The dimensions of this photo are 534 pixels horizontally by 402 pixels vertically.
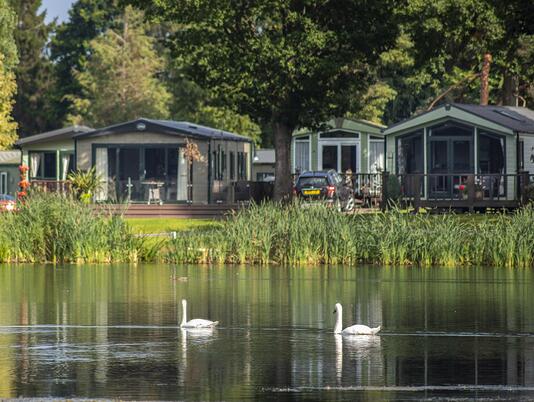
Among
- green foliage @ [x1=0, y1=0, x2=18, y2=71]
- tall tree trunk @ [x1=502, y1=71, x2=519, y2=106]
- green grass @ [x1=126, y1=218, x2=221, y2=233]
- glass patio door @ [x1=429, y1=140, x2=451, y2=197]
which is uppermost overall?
green foliage @ [x1=0, y1=0, x2=18, y2=71]

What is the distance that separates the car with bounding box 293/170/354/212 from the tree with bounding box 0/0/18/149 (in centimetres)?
3366

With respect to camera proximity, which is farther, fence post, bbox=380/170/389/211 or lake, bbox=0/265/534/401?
fence post, bbox=380/170/389/211

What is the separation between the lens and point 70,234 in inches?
1689

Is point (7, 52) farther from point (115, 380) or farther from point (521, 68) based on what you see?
point (115, 380)

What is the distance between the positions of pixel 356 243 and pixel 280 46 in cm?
1981

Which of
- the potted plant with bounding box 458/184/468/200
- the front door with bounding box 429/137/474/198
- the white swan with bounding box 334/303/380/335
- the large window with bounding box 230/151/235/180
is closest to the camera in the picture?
the white swan with bounding box 334/303/380/335

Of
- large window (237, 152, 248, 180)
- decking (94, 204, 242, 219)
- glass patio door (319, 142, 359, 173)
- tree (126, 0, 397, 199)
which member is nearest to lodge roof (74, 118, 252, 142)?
decking (94, 204, 242, 219)

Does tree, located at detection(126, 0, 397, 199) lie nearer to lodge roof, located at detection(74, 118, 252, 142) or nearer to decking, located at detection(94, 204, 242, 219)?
decking, located at detection(94, 204, 242, 219)

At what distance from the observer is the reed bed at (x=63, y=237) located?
4269 centimetres

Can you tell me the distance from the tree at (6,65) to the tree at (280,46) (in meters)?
34.6

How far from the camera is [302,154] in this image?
285 ft

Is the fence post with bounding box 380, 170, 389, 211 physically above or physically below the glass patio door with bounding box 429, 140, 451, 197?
below

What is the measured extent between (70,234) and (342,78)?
23.9 meters

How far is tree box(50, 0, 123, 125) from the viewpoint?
416 ft
